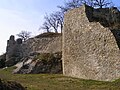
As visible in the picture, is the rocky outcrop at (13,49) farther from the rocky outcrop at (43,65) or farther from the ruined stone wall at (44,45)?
the rocky outcrop at (43,65)

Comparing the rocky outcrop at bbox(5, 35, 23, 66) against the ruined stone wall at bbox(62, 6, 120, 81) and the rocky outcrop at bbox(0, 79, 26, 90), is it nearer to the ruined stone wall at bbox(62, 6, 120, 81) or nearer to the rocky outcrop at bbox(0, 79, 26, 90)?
the ruined stone wall at bbox(62, 6, 120, 81)

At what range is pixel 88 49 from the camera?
23.7 meters

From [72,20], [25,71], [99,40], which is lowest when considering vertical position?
[25,71]

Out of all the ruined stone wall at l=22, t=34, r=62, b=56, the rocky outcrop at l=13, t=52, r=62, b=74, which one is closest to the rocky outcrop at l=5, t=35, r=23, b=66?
the ruined stone wall at l=22, t=34, r=62, b=56

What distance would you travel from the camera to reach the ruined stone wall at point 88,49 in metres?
21.3

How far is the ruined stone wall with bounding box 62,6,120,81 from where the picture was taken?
2131 centimetres

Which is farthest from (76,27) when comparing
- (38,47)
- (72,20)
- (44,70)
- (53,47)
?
(38,47)

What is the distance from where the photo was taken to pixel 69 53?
2714 cm

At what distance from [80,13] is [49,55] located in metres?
11.0

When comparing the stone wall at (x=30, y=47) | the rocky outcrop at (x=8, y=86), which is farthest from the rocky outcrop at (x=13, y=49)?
the rocky outcrop at (x=8, y=86)

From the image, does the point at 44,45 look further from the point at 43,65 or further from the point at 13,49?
the point at 43,65

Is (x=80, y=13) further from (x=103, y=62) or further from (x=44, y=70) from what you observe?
(x=44, y=70)

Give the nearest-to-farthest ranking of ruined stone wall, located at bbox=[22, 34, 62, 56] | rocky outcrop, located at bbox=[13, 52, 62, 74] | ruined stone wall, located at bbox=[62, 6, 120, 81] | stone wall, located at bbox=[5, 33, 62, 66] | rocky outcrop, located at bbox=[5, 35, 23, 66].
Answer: ruined stone wall, located at bbox=[62, 6, 120, 81]
rocky outcrop, located at bbox=[13, 52, 62, 74]
ruined stone wall, located at bbox=[22, 34, 62, 56]
stone wall, located at bbox=[5, 33, 62, 66]
rocky outcrop, located at bbox=[5, 35, 23, 66]

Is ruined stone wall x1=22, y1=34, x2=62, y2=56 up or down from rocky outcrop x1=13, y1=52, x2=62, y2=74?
up
